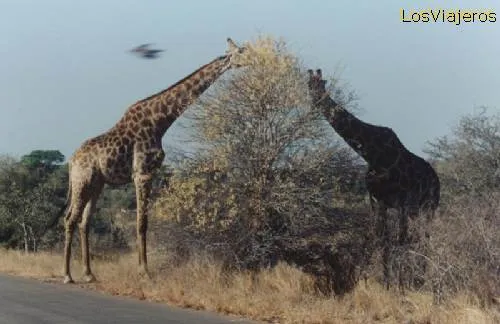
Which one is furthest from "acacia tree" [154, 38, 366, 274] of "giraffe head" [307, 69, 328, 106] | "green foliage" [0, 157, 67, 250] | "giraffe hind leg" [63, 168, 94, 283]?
"green foliage" [0, 157, 67, 250]

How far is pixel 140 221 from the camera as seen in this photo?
13.7 meters

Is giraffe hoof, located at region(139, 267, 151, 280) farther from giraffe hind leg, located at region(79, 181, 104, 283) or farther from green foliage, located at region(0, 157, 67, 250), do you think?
green foliage, located at region(0, 157, 67, 250)

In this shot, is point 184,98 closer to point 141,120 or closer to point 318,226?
point 141,120

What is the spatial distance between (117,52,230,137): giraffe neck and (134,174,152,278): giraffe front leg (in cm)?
114

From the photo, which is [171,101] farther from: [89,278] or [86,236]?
[89,278]

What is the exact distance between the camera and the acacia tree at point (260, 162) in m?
11.9

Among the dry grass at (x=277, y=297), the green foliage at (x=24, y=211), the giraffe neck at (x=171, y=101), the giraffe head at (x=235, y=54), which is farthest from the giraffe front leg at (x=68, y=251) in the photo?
the green foliage at (x=24, y=211)

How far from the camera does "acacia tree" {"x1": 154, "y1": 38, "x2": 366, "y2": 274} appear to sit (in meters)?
11.9

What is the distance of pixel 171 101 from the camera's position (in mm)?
14422

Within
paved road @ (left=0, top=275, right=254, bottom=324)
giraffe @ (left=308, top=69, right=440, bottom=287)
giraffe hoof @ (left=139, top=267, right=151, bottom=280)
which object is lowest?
paved road @ (left=0, top=275, right=254, bottom=324)

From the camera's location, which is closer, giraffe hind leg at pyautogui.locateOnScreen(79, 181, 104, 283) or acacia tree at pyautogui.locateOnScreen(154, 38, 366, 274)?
acacia tree at pyautogui.locateOnScreen(154, 38, 366, 274)

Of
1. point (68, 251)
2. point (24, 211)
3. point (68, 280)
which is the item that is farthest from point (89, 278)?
point (24, 211)

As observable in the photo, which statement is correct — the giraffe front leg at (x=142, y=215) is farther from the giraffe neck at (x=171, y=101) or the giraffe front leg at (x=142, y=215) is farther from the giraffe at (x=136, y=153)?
the giraffe neck at (x=171, y=101)

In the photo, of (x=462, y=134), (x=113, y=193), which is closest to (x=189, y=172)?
(x=462, y=134)
